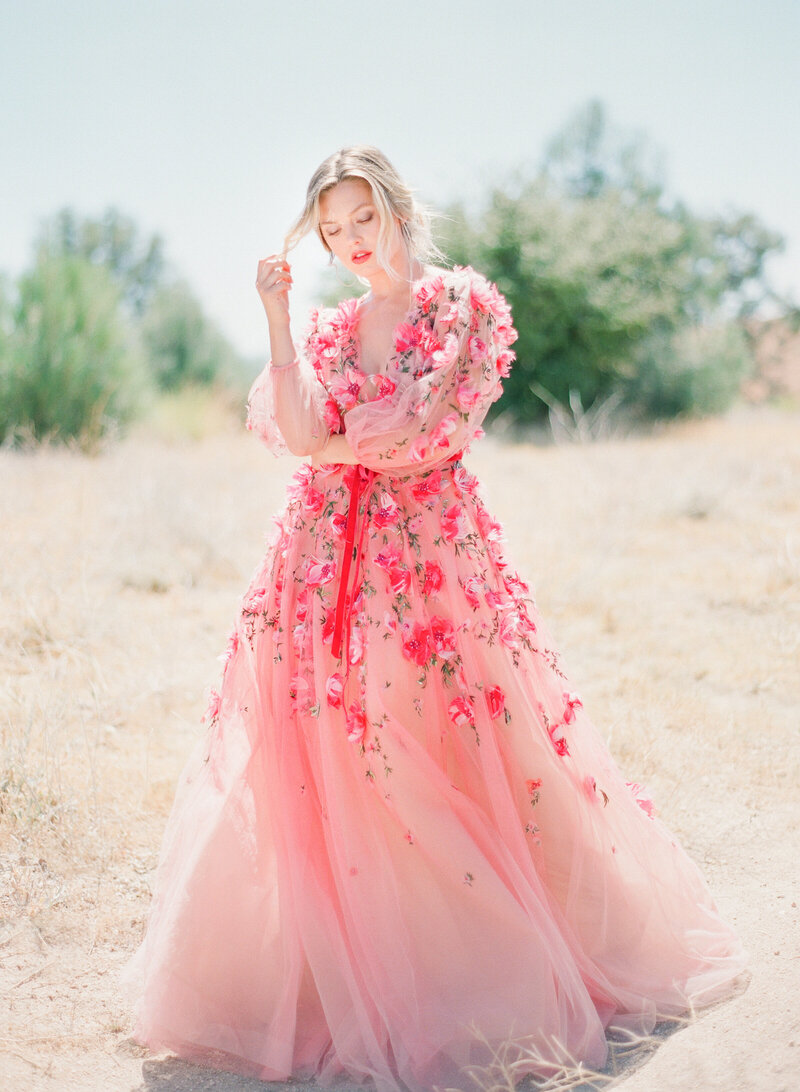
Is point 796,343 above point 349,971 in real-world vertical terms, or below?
above

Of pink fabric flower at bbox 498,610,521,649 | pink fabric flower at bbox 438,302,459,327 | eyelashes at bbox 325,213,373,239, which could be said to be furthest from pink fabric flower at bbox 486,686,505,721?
eyelashes at bbox 325,213,373,239

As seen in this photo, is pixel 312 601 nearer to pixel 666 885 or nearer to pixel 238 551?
pixel 666 885

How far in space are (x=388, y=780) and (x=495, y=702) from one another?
0.97 feet

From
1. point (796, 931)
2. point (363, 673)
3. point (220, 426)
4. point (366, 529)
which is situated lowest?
point (796, 931)

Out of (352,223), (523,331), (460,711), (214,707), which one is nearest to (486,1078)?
(460,711)

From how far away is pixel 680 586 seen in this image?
5.60 meters

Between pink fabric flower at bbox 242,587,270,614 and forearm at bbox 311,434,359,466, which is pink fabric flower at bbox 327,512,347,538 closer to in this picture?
forearm at bbox 311,434,359,466

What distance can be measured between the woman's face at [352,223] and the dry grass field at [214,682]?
1.12m

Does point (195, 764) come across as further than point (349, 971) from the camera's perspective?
Yes

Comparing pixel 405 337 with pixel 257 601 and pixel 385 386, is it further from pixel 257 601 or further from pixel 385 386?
pixel 257 601

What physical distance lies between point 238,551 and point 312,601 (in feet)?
13.6

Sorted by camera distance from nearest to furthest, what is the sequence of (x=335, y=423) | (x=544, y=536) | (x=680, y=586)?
(x=335, y=423)
(x=680, y=586)
(x=544, y=536)

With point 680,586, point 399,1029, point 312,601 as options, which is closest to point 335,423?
point 312,601

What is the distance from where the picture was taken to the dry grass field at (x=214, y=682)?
6.86 ft
